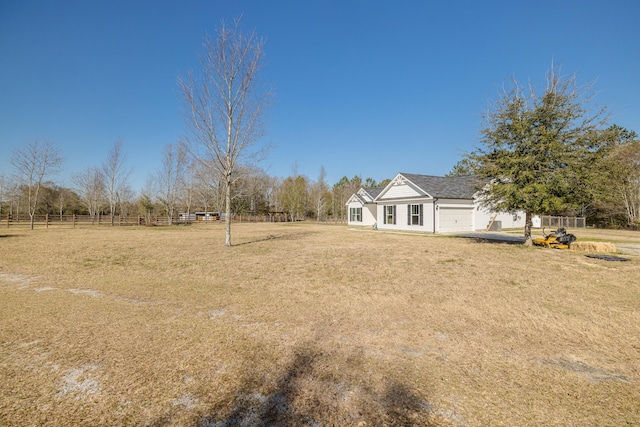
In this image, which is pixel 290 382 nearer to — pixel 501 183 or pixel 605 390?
pixel 605 390

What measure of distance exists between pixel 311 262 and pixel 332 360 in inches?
240

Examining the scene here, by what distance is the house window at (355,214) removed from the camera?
115ft

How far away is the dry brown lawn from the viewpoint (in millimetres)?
2488

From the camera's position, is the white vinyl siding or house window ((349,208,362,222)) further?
house window ((349,208,362,222))

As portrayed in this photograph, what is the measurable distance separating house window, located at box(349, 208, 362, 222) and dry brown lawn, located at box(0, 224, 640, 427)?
27114mm

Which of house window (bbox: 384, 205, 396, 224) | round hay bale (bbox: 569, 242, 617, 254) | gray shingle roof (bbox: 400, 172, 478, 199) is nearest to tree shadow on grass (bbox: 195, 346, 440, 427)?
round hay bale (bbox: 569, 242, 617, 254)

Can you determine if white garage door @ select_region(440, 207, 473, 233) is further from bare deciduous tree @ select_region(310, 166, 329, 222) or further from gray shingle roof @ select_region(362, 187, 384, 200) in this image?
bare deciduous tree @ select_region(310, 166, 329, 222)

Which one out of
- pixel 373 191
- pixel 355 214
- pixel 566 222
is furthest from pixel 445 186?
pixel 566 222

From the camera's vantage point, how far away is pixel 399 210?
2456 cm

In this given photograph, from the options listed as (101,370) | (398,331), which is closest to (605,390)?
(398,331)

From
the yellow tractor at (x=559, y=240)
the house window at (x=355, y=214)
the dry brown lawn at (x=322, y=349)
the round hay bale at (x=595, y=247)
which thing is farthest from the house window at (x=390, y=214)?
the dry brown lawn at (x=322, y=349)

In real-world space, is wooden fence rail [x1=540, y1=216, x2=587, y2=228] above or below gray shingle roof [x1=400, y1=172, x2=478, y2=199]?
below

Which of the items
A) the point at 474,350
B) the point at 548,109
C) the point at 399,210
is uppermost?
the point at 548,109

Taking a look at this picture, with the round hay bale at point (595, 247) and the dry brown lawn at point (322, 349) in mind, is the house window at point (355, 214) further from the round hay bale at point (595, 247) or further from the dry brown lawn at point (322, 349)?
the dry brown lawn at point (322, 349)
